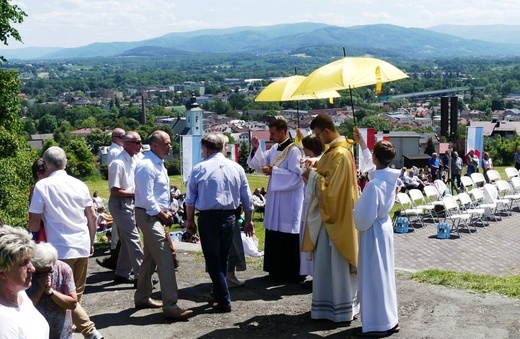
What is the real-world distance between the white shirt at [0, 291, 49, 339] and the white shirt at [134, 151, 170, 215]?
9.49 feet

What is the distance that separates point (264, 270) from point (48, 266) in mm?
3772

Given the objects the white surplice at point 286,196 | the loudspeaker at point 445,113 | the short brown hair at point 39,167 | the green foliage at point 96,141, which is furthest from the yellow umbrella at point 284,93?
the green foliage at point 96,141

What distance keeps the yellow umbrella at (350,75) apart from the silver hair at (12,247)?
12.1 ft

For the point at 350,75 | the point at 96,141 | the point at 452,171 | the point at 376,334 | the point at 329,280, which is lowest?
the point at 96,141

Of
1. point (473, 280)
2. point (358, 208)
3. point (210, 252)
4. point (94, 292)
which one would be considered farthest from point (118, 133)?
point (473, 280)

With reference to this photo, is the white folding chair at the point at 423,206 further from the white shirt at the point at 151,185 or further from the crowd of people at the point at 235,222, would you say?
the white shirt at the point at 151,185

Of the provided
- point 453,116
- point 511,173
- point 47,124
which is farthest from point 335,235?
point 47,124

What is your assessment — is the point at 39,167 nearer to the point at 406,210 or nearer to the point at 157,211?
the point at 157,211

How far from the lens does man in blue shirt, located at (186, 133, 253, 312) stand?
6516 millimetres

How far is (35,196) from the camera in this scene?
5691 millimetres

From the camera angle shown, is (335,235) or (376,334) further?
(335,235)

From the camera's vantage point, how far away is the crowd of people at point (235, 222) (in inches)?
225

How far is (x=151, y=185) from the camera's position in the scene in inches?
256

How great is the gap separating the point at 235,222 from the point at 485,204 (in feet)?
36.9
